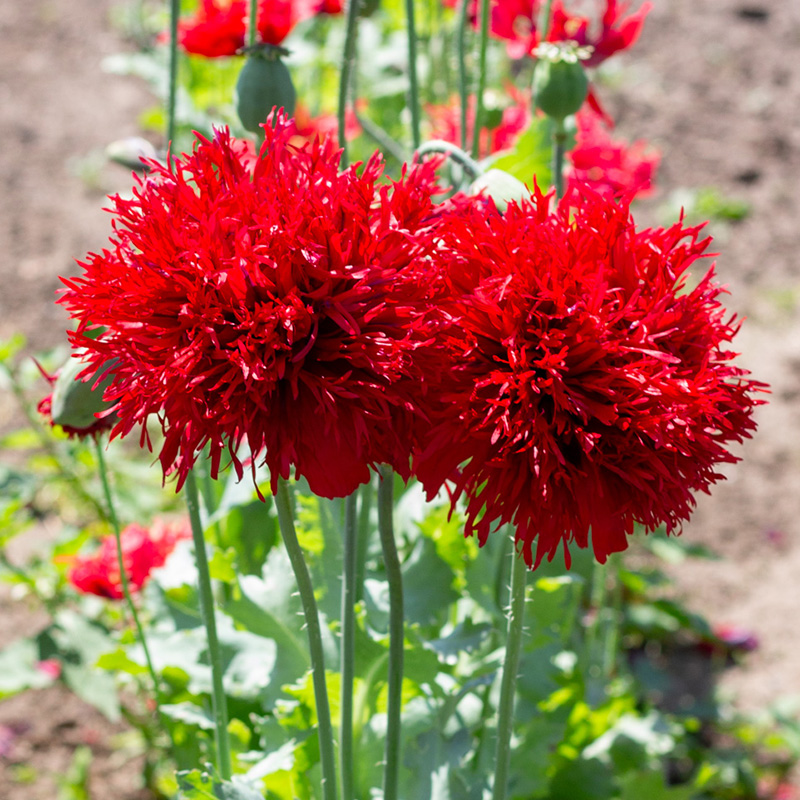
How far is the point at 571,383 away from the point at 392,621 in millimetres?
305

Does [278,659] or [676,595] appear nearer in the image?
[278,659]

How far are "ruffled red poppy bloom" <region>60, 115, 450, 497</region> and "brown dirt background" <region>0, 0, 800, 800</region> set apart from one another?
61.9 inches

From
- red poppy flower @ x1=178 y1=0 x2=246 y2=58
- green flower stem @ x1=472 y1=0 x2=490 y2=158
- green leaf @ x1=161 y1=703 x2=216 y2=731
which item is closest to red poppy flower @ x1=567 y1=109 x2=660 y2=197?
green flower stem @ x1=472 y1=0 x2=490 y2=158

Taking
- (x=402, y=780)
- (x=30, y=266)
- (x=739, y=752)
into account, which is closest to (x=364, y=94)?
(x=30, y=266)

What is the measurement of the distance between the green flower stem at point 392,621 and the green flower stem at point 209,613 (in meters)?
0.21

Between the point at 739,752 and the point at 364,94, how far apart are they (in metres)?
2.24

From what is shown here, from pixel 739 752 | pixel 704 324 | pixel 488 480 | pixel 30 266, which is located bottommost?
pixel 739 752

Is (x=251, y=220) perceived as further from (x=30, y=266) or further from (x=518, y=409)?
(x=30, y=266)

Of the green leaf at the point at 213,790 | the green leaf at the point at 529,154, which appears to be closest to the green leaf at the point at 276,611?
the green leaf at the point at 213,790

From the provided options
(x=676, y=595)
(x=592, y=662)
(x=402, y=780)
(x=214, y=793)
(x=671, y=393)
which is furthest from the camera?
(x=676, y=595)

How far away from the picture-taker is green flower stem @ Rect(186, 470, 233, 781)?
3.16 feet

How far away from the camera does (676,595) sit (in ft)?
8.70

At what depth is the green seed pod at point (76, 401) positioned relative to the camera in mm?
963

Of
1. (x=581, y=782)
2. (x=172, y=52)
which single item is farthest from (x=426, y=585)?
(x=172, y=52)
